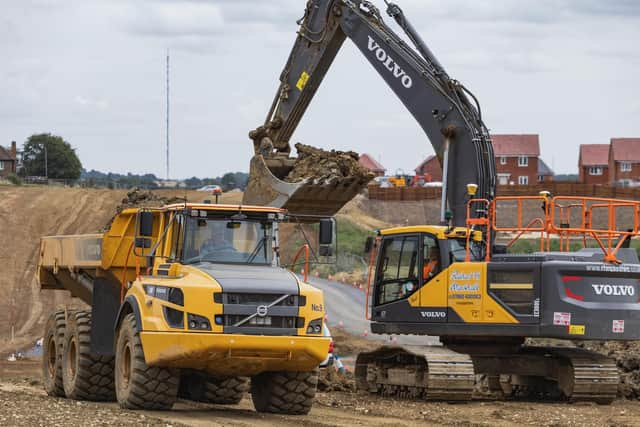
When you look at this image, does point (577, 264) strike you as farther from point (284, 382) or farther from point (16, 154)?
point (16, 154)

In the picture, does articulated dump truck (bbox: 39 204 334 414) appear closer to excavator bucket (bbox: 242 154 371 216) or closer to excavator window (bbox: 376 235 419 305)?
excavator window (bbox: 376 235 419 305)

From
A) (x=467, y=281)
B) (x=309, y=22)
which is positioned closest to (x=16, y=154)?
(x=309, y=22)

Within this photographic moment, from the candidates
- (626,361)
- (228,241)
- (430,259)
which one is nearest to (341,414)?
(228,241)

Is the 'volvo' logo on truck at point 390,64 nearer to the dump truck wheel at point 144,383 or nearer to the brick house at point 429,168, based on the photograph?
the dump truck wheel at point 144,383

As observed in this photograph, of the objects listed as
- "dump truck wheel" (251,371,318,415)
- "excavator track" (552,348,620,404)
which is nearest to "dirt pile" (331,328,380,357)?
"excavator track" (552,348,620,404)

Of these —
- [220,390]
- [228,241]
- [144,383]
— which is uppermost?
[228,241]

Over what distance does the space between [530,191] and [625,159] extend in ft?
136

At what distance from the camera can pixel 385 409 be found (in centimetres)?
1731

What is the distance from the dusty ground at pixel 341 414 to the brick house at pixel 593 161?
355 feet

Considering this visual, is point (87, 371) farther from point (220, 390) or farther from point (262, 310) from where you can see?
point (262, 310)

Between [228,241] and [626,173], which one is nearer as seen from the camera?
[228,241]

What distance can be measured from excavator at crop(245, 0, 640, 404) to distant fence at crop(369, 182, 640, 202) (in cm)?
4995

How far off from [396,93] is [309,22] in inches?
141

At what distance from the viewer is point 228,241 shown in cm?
1556
